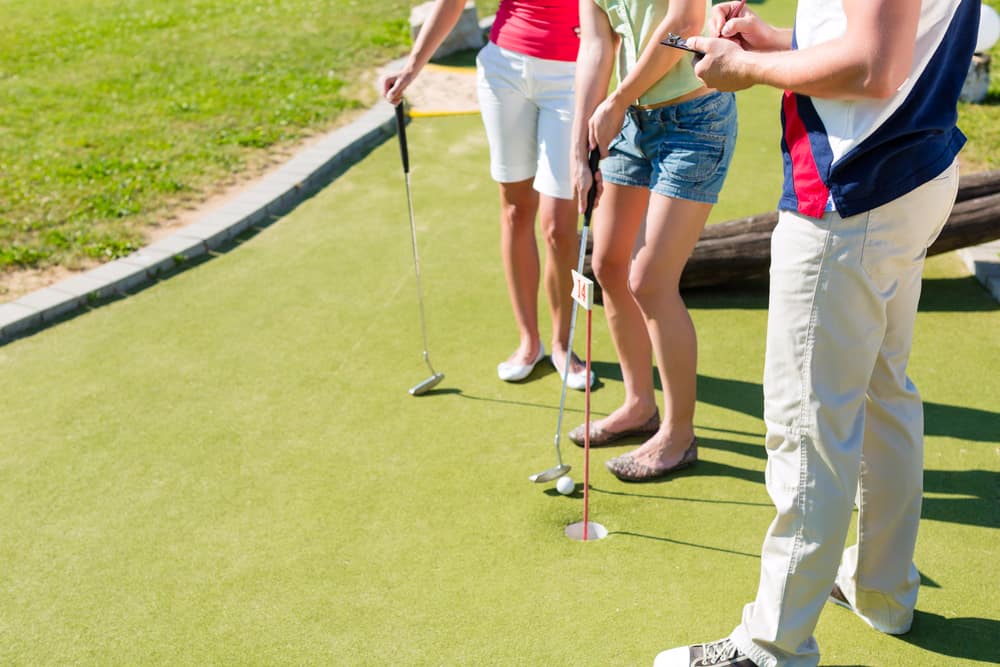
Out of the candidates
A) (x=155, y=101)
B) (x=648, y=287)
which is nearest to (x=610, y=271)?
(x=648, y=287)

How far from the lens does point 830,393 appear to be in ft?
7.30

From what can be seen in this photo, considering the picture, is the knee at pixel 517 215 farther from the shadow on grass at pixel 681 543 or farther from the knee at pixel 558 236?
the shadow on grass at pixel 681 543

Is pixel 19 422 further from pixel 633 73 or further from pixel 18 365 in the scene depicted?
pixel 633 73

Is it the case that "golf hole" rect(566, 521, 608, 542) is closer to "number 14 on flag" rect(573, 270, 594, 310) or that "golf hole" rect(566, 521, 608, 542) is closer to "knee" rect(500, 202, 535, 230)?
"number 14 on flag" rect(573, 270, 594, 310)

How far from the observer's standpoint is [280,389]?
3963mm

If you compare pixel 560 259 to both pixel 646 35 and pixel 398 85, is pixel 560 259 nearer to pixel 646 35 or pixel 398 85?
pixel 398 85

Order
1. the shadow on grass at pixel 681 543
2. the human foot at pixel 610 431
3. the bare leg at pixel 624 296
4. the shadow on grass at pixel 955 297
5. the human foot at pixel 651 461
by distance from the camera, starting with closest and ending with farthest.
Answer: the shadow on grass at pixel 681 543
the bare leg at pixel 624 296
the human foot at pixel 651 461
the human foot at pixel 610 431
the shadow on grass at pixel 955 297

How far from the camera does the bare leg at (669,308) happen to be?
3.06 meters

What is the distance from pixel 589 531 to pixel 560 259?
1109mm

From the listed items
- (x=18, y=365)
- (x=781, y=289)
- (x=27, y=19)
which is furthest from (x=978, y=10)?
(x=27, y=19)

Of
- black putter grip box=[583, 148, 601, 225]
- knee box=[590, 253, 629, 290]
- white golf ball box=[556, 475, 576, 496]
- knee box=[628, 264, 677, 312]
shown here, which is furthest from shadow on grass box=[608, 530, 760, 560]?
black putter grip box=[583, 148, 601, 225]

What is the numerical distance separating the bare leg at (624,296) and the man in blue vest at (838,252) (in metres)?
0.90

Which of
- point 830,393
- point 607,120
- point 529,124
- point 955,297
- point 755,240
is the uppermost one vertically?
point 607,120

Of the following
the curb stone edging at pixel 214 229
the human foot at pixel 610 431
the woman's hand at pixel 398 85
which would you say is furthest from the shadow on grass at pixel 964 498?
the curb stone edging at pixel 214 229
